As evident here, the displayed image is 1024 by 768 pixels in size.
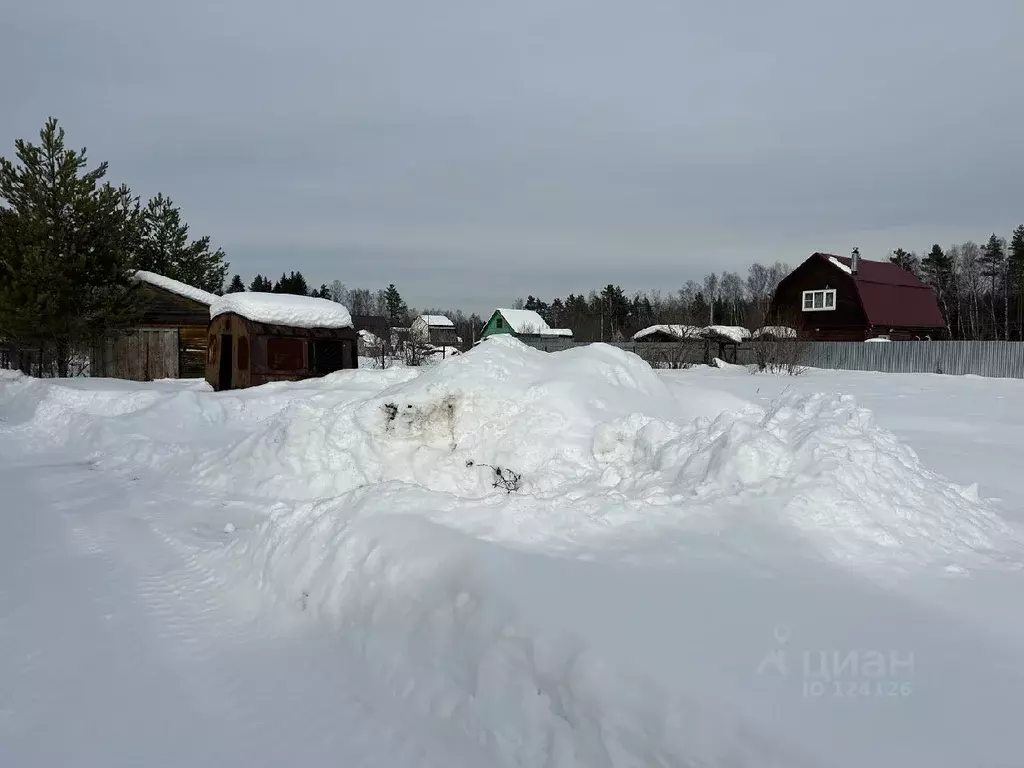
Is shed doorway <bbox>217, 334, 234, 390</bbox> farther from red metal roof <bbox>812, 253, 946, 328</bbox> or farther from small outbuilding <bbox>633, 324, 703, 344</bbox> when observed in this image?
red metal roof <bbox>812, 253, 946, 328</bbox>

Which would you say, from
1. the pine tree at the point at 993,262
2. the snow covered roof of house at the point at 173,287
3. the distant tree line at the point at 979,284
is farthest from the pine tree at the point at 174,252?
the pine tree at the point at 993,262

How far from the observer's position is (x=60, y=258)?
19406 mm

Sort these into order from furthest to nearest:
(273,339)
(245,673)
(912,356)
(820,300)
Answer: (820,300), (912,356), (273,339), (245,673)

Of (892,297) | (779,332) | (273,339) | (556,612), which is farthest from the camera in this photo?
(892,297)

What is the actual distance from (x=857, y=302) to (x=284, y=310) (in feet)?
114

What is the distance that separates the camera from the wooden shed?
17516mm

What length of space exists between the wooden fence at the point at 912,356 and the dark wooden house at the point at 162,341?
2231cm

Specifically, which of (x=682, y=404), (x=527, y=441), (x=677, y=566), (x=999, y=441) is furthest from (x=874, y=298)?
(x=677, y=566)

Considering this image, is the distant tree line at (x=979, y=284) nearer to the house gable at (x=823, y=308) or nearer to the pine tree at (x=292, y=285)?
the house gable at (x=823, y=308)

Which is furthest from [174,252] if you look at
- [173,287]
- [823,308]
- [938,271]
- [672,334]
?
[938,271]

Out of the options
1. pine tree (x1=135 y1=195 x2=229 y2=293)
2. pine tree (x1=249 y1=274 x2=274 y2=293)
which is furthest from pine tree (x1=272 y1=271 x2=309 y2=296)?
pine tree (x1=135 y1=195 x2=229 y2=293)

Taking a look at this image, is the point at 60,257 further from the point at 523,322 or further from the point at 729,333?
the point at 523,322

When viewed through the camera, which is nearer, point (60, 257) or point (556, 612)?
point (556, 612)

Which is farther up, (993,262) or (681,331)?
(993,262)
